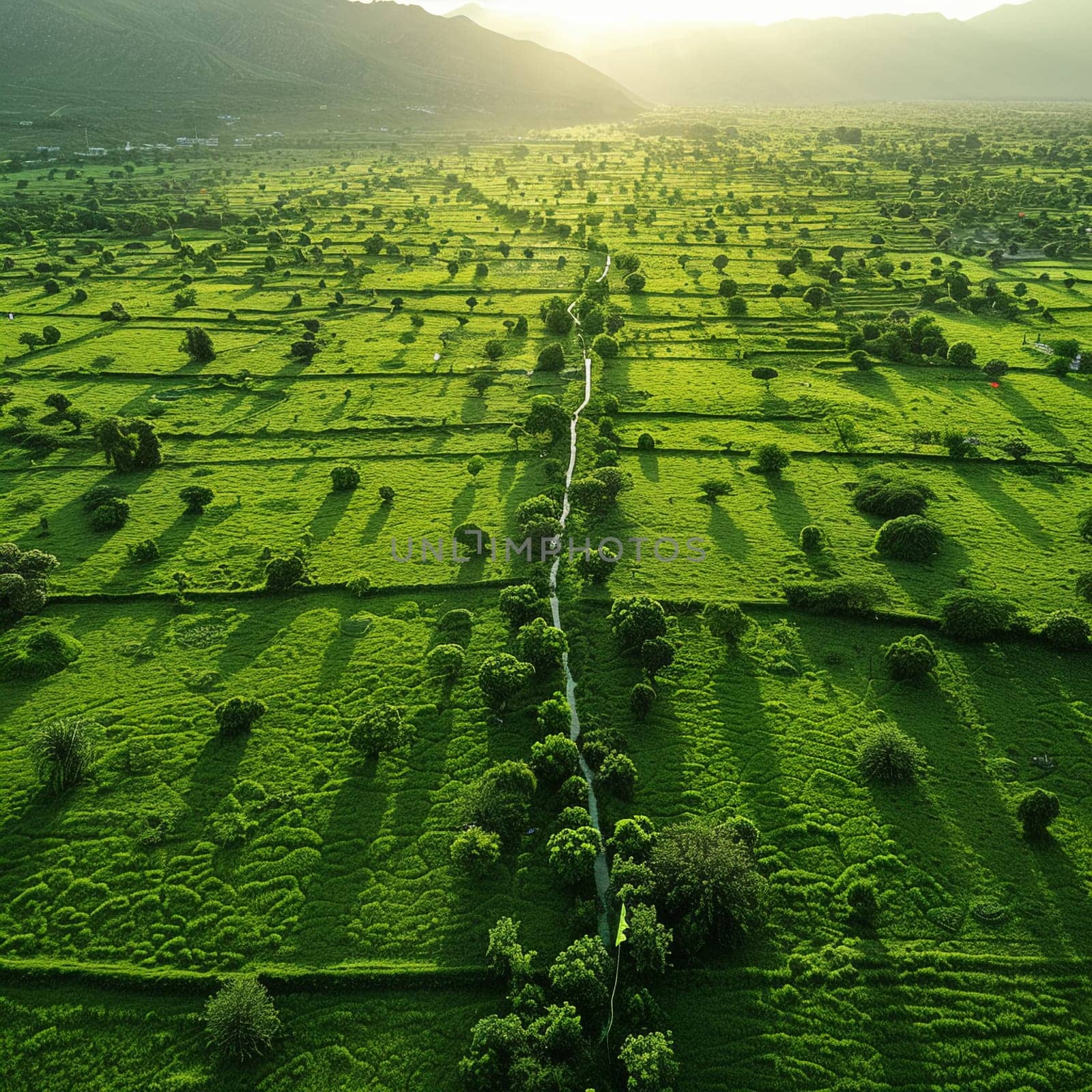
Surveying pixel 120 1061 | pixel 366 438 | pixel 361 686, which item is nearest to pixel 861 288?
pixel 366 438

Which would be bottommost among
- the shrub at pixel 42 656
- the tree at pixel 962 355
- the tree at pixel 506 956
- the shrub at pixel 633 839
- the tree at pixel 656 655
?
the shrub at pixel 42 656

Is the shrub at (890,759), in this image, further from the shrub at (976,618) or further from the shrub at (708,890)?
the shrub at (976,618)

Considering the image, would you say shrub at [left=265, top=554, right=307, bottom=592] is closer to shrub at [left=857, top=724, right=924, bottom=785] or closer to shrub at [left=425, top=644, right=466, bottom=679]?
shrub at [left=425, top=644, right=466, bottom=679]

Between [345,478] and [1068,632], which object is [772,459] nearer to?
[1068,632]

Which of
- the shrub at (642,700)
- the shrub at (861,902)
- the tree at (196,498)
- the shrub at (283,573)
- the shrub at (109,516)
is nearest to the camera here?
the shrub at (861,902)

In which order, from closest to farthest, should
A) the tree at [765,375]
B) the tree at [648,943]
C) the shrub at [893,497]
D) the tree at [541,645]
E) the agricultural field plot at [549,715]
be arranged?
1. the agricultural field plot at [549,715]
2. the tree at [648,943]
3. the tree at [541,645]
4. the shrub at [893,497]
5. the tree at [765,375]

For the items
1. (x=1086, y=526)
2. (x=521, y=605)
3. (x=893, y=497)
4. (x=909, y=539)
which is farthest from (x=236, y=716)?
(x=1086, y=526)

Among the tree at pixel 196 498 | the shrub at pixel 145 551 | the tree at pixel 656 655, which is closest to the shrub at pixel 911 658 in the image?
the tree at pixel 656 655
